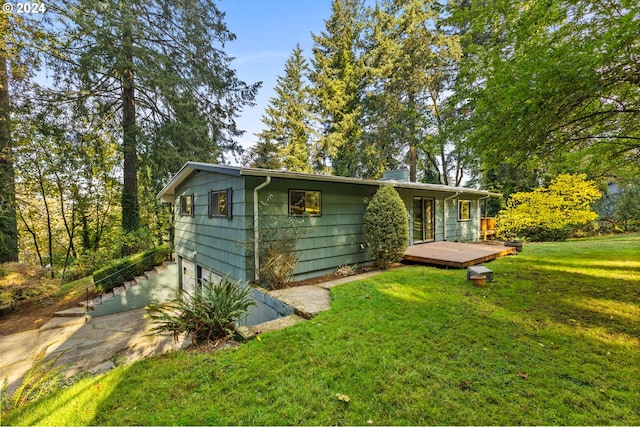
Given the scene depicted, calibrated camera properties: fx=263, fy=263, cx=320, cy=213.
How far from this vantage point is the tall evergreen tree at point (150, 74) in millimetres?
8445

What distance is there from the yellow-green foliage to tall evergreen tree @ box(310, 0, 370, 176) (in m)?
9.06

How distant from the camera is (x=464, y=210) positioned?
11.6 metres

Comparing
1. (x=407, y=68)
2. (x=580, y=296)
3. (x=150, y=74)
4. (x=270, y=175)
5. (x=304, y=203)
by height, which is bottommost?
(x=580, y=296)

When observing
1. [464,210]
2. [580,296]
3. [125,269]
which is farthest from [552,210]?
[125,269]

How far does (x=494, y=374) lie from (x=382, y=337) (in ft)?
3.87

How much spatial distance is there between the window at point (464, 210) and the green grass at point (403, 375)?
715 cm

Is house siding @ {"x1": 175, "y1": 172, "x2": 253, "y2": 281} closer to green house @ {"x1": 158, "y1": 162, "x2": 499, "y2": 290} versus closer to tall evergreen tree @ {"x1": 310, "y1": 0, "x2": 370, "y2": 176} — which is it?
green house @ {"x1": 158, "y1": 162, "x2": 499, "y2": 290}

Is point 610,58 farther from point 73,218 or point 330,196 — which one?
point 73,218

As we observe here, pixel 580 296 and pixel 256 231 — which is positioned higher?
pixel 256 231

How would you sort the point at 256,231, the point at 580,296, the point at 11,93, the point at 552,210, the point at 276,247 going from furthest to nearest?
1. the point at 552,210
2. the point at 11,93
3. the point at 276,247
4. the point at 256,231
5. the point at 580,296

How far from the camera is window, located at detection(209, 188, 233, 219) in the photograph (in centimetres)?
589

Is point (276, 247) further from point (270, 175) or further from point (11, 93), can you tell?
point (11, 93)

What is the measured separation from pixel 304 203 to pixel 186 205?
16.4 ft

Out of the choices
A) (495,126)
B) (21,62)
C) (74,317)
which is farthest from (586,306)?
(21,62)
